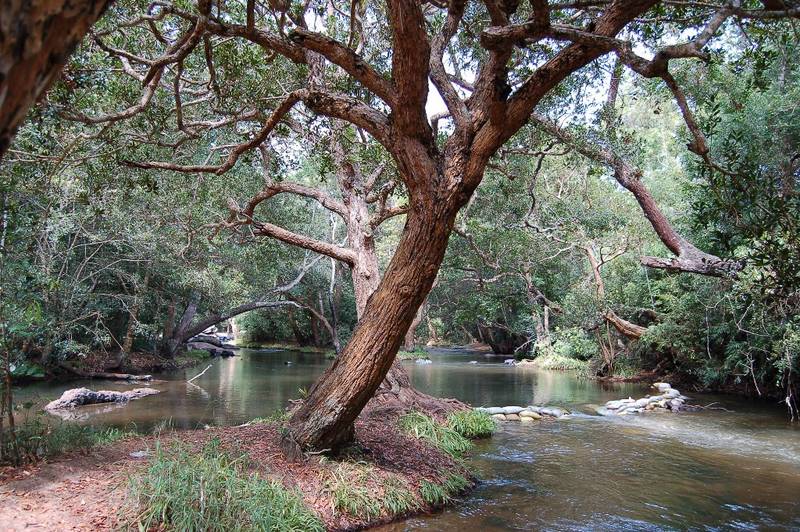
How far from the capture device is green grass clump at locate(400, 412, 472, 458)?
25.2 feet

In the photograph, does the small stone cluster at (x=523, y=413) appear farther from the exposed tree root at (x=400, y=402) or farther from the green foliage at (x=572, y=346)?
the green foliage at (x=572, y=346)

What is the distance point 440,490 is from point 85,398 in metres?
10.1

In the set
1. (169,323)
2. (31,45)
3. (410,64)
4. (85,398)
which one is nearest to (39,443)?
(410,64)

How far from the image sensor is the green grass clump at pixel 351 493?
516cm

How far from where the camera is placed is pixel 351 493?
5.24 m

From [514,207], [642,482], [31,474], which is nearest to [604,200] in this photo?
[514,207]

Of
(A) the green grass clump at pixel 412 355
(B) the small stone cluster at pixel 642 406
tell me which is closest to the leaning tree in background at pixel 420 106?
(B) the small stone cluster at pixel 642 406

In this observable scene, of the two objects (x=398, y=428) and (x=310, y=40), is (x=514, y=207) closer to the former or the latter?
(x=398, y=428)

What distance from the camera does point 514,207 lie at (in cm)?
2133

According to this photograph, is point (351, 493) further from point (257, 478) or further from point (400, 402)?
point (400, 402)

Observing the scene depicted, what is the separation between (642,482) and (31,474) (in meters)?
7.07

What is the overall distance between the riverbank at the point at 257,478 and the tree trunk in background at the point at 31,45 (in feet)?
13.1

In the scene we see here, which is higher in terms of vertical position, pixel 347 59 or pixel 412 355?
pixel 347 59

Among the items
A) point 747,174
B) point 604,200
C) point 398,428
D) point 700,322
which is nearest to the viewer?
point 747,174
